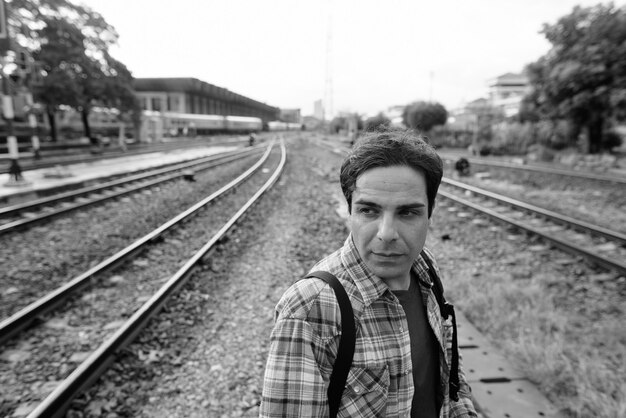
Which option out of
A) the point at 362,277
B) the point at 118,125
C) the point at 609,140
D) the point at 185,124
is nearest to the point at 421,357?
the point at 362,277

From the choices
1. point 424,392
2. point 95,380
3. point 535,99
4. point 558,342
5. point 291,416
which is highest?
point 535,99

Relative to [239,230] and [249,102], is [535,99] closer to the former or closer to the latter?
[239,230]

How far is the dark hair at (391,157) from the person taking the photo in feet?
4.46

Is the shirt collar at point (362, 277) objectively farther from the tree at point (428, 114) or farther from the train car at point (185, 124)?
the train car at point (185, 124)

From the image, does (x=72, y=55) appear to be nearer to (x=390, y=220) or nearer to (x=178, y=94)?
(x=390, y=220)

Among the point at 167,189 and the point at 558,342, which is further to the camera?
the point at 167,189

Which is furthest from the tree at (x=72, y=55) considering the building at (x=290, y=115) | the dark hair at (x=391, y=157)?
the building at (x=290, y=115)

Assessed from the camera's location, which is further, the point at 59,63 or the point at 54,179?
the point at 59,63

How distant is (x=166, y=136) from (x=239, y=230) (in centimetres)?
4138

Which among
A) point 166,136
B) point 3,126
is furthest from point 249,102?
point 3,126

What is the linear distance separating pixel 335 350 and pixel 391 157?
657 mm

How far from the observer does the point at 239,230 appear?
744 cm

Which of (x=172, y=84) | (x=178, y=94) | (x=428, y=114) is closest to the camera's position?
(x=428, y=114)

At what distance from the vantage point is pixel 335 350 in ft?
3.66
